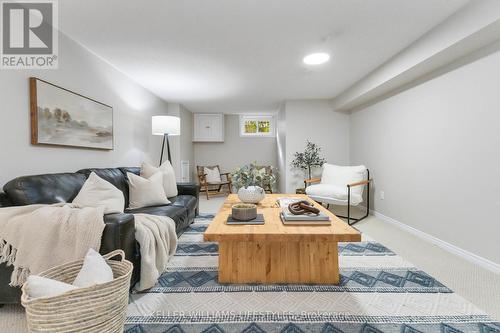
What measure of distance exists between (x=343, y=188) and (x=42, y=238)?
341 centimetres

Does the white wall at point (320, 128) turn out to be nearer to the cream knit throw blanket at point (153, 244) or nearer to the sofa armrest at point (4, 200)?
the cream knit throw blanket at point (153, 244)

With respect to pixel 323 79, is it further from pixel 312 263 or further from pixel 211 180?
pixel 211 180

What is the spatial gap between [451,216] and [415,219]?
555 mm

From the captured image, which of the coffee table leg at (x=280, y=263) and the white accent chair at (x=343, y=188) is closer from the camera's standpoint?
the coffee table leg at (x=280, y=263)

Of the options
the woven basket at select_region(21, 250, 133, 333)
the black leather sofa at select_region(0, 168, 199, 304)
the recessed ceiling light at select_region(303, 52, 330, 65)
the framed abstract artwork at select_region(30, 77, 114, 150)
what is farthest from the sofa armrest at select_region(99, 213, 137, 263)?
the recessed ceiling light at select_region(303, 52, 330, 65)

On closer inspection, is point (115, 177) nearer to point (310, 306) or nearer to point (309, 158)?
point (310, 306)

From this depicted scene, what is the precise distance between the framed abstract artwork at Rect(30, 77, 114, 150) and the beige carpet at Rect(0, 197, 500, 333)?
139 cm

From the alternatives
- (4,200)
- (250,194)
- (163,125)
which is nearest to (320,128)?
(163,125)

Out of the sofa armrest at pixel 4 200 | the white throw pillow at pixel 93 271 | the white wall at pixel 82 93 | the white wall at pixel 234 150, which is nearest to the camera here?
the white throw pillow at pixel 93 271

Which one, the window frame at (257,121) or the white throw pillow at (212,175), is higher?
the window frame at (257,121)

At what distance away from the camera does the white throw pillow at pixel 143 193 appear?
2648mm

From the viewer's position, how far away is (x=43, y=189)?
5.82 feet

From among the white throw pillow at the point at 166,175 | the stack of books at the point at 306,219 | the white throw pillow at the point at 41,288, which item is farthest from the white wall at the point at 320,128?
the white throw pillow at the point at 41,288

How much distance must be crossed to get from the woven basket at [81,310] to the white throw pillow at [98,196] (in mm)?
883
